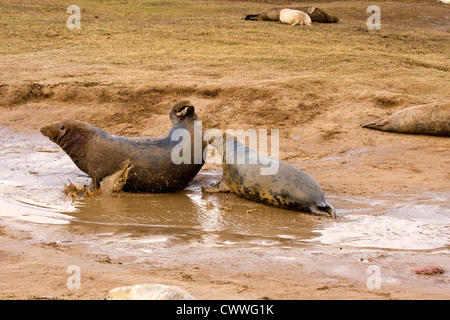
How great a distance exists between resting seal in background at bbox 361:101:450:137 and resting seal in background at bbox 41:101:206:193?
291 centimetres

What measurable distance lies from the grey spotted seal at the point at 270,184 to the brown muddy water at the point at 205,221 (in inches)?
3.3

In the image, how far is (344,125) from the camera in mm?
8320

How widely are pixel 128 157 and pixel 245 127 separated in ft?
8.10

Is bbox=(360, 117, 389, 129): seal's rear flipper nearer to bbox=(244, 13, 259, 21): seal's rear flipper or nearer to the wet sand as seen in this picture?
the wet sand

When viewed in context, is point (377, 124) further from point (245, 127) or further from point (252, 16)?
point (252, 16)

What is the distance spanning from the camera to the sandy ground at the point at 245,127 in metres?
3.69

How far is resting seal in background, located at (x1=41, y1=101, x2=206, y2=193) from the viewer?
6.16 metres

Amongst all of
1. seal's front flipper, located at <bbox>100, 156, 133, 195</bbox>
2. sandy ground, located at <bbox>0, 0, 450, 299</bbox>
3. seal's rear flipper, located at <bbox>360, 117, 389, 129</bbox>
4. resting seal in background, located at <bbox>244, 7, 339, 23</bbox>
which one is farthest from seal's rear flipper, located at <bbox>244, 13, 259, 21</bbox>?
seal's front flipper, located at <bbox>100, 156, 133, 195</bbox>

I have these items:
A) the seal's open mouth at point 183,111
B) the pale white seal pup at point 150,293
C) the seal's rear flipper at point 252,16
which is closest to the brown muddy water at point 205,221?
the seal's open mouth at point 183,111

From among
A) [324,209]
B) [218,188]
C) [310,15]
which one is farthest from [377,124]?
[310,15]

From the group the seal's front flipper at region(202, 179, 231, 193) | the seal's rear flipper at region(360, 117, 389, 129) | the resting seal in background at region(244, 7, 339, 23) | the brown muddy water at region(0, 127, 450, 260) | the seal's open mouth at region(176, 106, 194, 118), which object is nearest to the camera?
the brown muddy water at region(0, 127, 450, 260)
